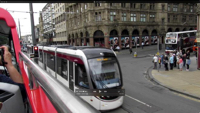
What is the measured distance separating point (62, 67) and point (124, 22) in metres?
33.7

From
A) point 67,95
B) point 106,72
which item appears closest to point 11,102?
point 67,95

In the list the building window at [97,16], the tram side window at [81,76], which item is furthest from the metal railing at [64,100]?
the building window at [97,16]

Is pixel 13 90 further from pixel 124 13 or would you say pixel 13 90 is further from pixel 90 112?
pixel 124 13

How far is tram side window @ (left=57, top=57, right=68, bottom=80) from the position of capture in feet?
27.2

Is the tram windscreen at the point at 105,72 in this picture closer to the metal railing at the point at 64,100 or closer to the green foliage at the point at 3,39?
the green foliage at the point at 3,39

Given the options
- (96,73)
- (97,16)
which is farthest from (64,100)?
(97,16)

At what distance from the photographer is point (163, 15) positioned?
45.7 m

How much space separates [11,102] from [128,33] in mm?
41163

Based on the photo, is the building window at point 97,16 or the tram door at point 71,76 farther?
the building window at point 97,16

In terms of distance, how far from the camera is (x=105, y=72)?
22.6 ft

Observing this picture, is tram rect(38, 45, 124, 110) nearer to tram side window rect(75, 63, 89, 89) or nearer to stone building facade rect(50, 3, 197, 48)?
tram side window rect(75, 63, 89, 89)

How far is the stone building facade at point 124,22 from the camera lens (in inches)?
1502

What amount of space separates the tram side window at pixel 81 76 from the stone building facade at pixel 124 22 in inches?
1138

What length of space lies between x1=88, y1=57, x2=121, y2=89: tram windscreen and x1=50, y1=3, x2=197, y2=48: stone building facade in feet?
92.5
